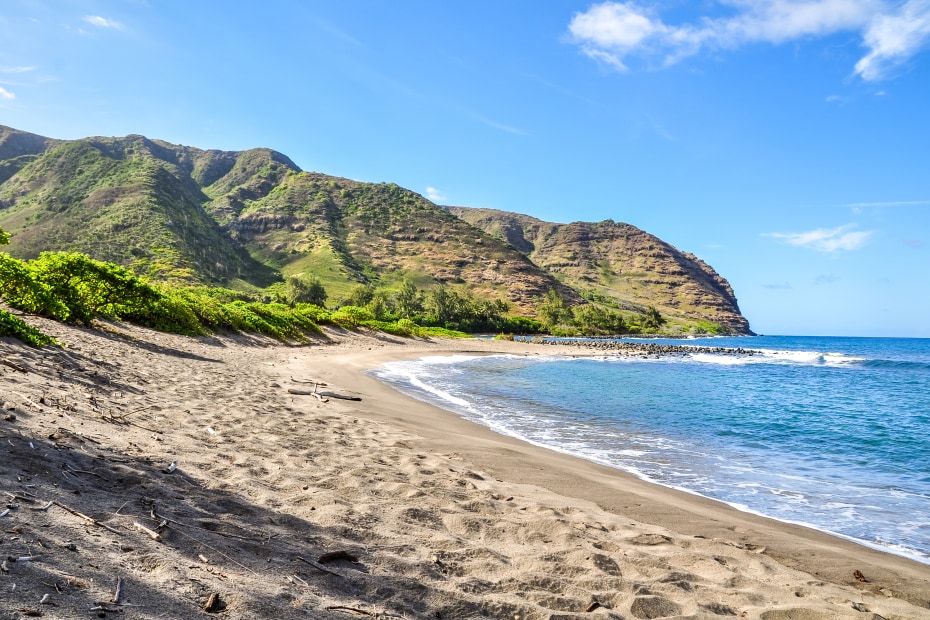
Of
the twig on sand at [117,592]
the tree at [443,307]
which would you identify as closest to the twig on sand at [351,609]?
the twig on sand at [117,592]

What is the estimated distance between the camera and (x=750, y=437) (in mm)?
14250

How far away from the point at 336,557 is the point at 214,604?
1314 millimetres

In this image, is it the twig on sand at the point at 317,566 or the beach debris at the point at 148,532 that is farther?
the twig on sand at the point at 317,566

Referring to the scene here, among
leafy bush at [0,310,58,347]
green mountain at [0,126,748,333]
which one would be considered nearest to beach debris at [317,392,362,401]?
leafy bush at [0,310,58,347]

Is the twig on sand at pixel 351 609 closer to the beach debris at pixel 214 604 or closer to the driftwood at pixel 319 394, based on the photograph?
the beach debris at pixel 214 604

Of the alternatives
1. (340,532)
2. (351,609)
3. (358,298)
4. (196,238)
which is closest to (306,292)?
(358,298)

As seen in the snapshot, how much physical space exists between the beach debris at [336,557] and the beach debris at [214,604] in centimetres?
110

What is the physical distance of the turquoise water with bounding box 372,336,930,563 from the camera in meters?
8.23

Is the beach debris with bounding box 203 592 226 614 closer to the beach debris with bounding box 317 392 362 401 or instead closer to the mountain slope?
the beach debris with bounding box 317 392 362 401

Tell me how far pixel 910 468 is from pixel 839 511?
518cm

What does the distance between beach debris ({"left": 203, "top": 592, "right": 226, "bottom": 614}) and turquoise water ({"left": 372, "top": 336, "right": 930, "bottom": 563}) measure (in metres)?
7.75

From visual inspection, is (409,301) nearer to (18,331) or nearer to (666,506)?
(18,331)

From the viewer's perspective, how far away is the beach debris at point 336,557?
4.05 metres

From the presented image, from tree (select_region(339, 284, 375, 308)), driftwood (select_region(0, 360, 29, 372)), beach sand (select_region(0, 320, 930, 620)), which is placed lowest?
beach sand (select_region(0, 320, 930, 620))
